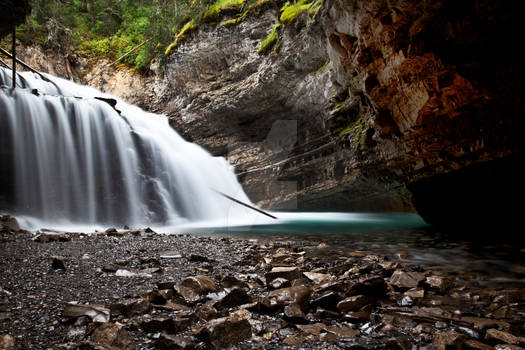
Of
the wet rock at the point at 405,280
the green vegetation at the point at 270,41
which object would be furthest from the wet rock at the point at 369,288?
the green vegetation at the point at 270,41

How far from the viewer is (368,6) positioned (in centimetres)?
477

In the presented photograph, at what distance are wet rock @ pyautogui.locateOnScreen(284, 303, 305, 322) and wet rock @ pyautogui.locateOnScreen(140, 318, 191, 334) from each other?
66cm

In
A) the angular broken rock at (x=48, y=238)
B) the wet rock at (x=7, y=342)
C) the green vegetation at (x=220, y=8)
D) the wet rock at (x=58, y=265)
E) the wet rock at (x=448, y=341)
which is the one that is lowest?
the wet rock at (x=448, y=341)

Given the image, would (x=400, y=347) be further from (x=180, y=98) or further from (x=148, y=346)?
(x=180, y=98)

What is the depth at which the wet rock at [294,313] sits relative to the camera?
1.82 metres

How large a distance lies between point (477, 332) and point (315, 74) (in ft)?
40.7

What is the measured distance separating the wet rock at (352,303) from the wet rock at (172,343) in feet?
3.49

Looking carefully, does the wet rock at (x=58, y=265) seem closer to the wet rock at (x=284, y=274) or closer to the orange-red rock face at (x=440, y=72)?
the wet rock at (x=284, y=274)

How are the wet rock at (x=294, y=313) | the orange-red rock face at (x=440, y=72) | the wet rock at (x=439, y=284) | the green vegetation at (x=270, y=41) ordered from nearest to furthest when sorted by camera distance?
the wet rock at (x=294, y=313)
the wet rock at (x=439, y=284)
the orange-red rock face at (x=440, y=72)
the green vegetation at (x=270, y=41)

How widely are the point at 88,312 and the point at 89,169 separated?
11677mm

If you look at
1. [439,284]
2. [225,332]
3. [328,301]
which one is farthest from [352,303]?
[439,284]

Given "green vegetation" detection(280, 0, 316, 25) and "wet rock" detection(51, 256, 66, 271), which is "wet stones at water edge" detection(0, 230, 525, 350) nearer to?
"wet rock" detection(51, 256, 66, 271)

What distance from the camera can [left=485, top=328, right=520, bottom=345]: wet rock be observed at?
1537 millimetres

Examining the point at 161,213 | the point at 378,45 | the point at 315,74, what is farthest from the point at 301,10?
the point at 161,213
